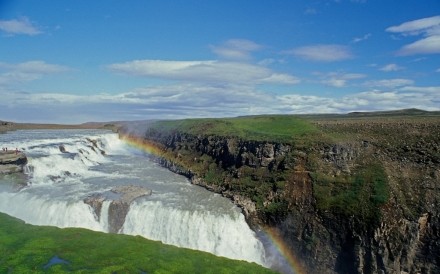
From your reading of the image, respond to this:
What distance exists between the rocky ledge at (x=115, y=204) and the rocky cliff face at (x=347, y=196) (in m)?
10.7

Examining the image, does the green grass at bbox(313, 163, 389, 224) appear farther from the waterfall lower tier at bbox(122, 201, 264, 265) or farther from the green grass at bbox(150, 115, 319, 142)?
the green grass at bbox(150, 115, 319, 142)

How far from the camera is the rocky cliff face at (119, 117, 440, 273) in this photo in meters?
31.8

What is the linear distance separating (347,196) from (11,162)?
37.0m

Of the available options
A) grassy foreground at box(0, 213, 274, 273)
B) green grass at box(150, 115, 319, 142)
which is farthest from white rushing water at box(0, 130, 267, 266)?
green grass at box(150, 115, 319, 142)

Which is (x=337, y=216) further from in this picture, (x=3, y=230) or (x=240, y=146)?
(x=3, y=230)

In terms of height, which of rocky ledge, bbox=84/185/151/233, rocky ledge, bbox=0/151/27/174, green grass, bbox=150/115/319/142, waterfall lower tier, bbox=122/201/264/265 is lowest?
waterfall lower tier, bbox=122/201/264/265

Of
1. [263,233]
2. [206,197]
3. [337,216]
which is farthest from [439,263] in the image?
[206,197]

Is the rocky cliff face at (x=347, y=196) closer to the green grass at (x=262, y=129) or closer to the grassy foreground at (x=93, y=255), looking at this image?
the green grass at (x=262, y=129)

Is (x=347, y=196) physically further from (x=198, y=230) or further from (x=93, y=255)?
(x=93, y=255)

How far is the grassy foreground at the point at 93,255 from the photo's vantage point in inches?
962

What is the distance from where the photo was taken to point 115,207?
37.7m

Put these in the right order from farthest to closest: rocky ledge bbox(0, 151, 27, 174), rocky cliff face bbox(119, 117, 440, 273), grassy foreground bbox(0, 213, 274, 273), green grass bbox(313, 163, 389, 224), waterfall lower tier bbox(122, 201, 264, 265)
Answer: rocky ledge bbox(0, 151, 27, 174), waterfall lower tier bbox(122, 201, 264, 265), green grass bbox(313, 163, 389, 224), rocky cliff face bbox(119, 117, 440, 273), grassy foreground bbox(0, 213, 274, 273)

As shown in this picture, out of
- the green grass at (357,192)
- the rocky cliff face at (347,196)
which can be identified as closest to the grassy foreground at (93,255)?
the rocky cliff face at (347,196)

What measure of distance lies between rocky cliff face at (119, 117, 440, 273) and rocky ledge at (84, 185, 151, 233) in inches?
421
